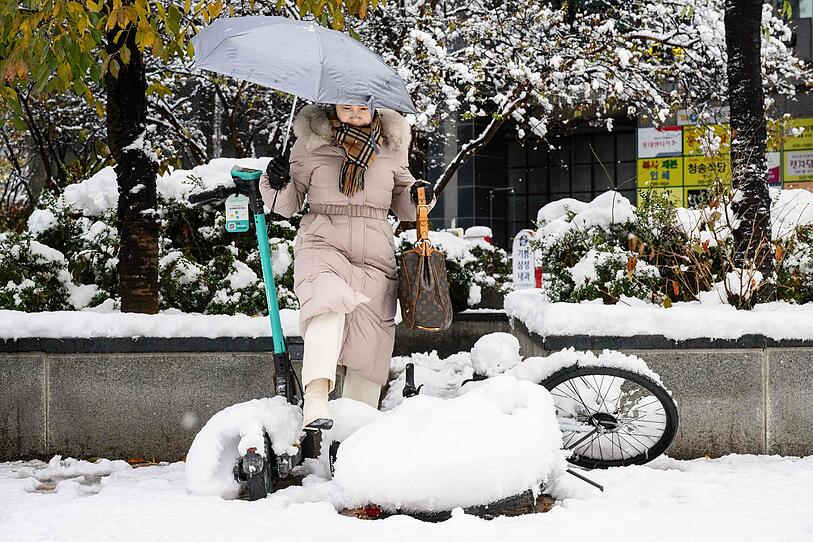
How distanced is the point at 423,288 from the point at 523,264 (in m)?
3.62

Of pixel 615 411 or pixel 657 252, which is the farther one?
pixel 657 252

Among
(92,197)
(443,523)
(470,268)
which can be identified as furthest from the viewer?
(470,268)

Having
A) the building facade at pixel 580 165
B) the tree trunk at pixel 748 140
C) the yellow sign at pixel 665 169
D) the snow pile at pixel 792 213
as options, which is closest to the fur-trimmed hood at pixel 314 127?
the tree trunk at pixel 748 140

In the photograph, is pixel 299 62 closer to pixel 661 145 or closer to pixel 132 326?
pixel 132 326

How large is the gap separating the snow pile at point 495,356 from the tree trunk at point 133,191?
241 centimetres

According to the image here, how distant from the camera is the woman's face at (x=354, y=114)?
4070mm

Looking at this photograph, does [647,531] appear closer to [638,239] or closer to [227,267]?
[638,239]

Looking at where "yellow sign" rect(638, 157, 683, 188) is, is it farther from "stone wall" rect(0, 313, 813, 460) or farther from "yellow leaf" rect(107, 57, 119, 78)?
"yellow leaf" rect(107, 57, 119, 78)

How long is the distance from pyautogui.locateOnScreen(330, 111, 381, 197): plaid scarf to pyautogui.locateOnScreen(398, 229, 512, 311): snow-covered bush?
3774 mm

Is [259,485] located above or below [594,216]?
below

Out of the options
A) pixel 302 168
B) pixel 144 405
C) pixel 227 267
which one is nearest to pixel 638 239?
pixel 302 168

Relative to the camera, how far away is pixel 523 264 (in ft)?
24.7

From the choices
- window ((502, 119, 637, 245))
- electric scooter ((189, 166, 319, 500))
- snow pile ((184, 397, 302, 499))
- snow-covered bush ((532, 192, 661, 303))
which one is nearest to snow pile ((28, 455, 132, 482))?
snow pile ((184, 397, 302, 499))

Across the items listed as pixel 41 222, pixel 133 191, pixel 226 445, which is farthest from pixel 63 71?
pixel 226 445
